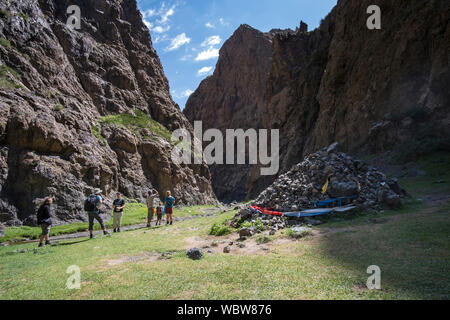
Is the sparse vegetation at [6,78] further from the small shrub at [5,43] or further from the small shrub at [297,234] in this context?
the small shrub at [297,234]

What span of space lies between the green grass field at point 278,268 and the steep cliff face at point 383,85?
15.0 m

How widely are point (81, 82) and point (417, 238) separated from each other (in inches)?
1481

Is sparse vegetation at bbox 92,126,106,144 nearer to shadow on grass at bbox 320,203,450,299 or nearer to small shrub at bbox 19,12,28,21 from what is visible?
small shrub at bbox 19,12,28,21

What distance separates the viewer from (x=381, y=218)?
320 inches

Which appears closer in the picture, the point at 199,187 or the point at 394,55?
the point at 394,55

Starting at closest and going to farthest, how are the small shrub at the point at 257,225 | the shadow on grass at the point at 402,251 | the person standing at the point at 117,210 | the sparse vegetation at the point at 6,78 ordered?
the shadow on grass at the point at 402,251 → the small shrub at the point at 257,225 → the person standing at the point at 117,210 → the sparse vegetation at the point at 6,78

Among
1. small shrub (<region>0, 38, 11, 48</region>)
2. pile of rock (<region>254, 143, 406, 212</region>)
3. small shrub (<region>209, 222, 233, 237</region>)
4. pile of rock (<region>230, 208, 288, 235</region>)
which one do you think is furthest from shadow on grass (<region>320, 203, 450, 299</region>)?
small shrub (<region>0, 38, 11, 48</region>)

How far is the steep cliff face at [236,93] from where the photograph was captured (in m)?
88.7

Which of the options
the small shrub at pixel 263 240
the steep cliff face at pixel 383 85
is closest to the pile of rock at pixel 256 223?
the small shrub at pixel 263 240

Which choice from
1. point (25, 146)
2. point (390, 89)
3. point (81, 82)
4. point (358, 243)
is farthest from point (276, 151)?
point (358, 243)

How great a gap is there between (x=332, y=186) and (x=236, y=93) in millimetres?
92337

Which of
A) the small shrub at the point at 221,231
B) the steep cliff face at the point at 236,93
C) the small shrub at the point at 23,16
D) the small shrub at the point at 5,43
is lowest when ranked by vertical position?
the small shrub at the point at 221,231
